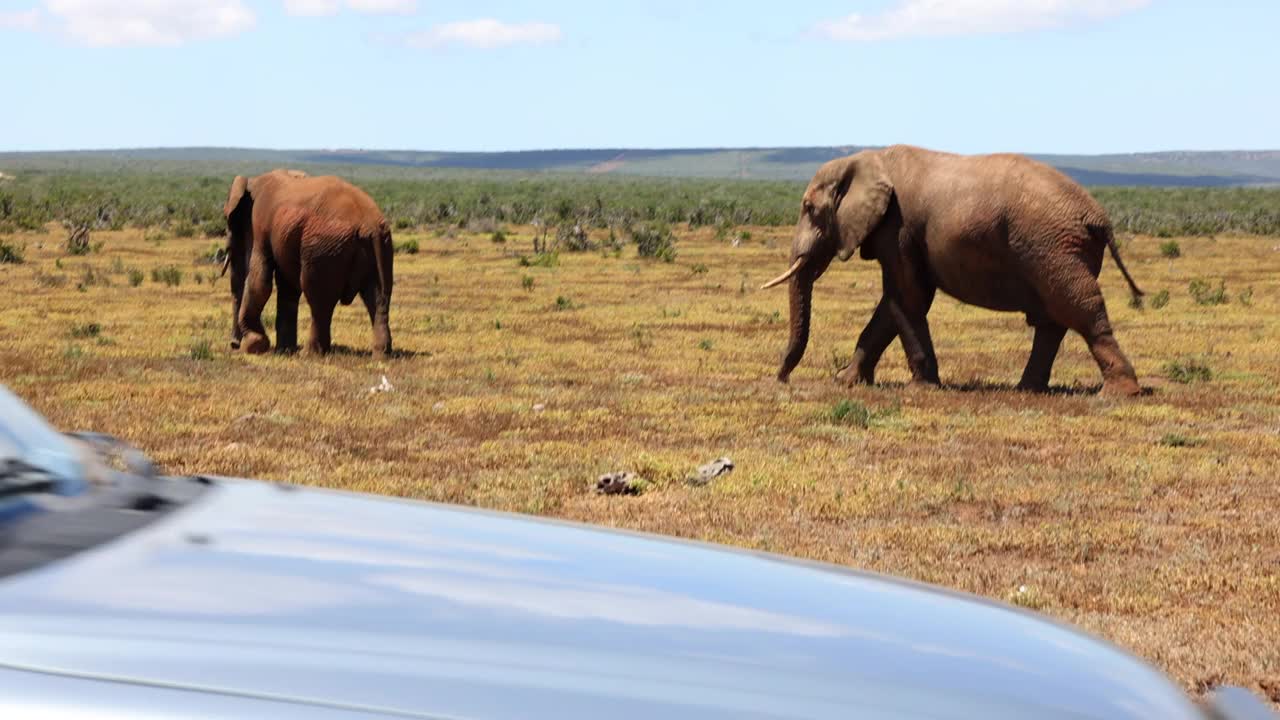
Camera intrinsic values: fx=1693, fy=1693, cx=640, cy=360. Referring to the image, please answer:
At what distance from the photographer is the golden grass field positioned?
27.5 feet

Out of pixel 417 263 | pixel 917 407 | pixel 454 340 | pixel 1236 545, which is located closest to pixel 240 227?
pixel 454 340

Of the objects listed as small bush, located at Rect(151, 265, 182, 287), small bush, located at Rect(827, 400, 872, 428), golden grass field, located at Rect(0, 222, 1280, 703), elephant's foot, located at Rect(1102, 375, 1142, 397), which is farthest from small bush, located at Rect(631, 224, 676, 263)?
small bush, located at Rect(827, 400, 872, 428)

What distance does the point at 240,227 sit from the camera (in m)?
20.7

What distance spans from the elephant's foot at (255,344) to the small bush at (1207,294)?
629 inches

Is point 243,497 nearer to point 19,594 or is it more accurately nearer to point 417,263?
point 19,594

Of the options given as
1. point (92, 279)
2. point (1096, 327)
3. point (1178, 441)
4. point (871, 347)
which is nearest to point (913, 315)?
point (871, 347)

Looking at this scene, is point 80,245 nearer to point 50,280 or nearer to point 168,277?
point 168,277

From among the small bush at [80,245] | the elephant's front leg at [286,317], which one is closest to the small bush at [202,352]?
the elephant's front leg at [286,317]

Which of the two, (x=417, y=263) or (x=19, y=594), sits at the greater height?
(x=19, y=594)

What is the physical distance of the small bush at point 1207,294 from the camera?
28047mm

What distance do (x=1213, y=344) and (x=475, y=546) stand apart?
67.1 feet

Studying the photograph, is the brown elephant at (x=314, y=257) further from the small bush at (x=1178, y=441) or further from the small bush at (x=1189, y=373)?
the small bush at (x=1178, y=441)

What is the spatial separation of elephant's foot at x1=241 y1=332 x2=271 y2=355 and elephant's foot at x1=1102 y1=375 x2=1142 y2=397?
9.51 metres

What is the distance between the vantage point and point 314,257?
61.6 ft
